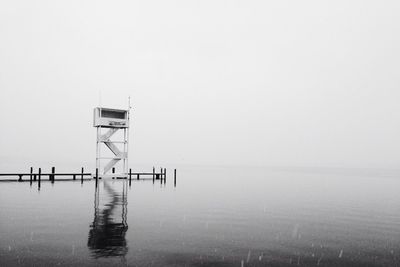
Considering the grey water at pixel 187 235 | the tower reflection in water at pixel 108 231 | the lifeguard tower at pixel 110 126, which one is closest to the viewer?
the grey water at pixel 187 235

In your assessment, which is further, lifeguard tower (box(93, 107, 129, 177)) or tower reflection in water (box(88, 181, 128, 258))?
lifeguard tower (box(93, 107, 129, 177))

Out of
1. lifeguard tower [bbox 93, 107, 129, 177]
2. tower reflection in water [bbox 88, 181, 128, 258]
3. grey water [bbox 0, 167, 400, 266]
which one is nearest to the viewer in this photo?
grey water [bbox 0, 167, 400, 266]

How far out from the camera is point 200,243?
48.1 feet

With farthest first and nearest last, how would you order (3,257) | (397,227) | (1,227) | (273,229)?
(397,227) < (273,229) < (1,227) < (3,257)

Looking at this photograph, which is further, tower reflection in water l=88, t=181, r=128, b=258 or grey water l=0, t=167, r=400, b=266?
tower reflection in water l=88, t=181, r=128, b=258

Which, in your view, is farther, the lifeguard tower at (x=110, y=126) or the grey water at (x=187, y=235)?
the lifeguard tower at (x=110, y=126)

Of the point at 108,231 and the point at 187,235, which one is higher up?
the point at 108,231

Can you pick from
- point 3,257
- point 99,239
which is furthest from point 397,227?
point 3,257

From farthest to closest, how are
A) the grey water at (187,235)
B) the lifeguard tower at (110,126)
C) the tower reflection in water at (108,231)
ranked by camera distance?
the lifeguard tower at (110,126) → the tower reflection in water at (108,231) → the grey water at (187,235)

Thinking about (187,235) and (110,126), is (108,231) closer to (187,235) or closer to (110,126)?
(187,235)

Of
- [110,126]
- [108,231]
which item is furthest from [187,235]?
[110,126]

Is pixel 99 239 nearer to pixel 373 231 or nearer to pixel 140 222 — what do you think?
pixel 140 222

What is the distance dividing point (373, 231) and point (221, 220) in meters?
7.88

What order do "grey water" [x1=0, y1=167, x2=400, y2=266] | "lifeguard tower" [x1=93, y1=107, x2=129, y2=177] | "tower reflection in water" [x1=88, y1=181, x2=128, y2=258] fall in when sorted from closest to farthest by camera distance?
1. "grey water" [x1=0, y1=167, x2=400, y2=266]
2. "tower reflection in water" [x1=88, y1=181, x2=128, y2=258]
3. "lifeguard tower" [x1=93, y1=107, x2=129, y2=177]
